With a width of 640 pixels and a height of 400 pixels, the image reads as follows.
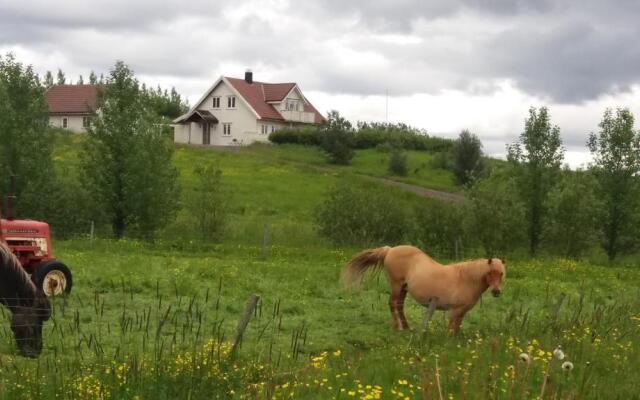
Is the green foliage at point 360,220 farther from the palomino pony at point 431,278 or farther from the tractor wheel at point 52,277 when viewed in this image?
the palomino pony at point 431,278

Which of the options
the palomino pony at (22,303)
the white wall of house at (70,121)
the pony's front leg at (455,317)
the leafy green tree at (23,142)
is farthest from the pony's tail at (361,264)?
the white wall of house at (70,121)

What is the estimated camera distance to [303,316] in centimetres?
1445

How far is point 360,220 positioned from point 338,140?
98.2 feet

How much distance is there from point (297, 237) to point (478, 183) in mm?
7183

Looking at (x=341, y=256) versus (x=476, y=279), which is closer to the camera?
(x=476, y=279)

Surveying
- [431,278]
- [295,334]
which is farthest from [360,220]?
[295,334]

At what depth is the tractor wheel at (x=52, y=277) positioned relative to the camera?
608 inches

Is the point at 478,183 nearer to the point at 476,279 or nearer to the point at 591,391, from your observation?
the point at 476,279

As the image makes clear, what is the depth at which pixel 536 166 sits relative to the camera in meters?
33.3

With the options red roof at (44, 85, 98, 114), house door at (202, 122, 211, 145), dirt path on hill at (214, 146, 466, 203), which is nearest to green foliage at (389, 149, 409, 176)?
dirt path on hill at (214, 146, 466, 203)

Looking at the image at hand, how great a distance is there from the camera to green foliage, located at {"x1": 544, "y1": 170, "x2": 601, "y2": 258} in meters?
31.3

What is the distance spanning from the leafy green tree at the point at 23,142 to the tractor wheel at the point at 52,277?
559 inches

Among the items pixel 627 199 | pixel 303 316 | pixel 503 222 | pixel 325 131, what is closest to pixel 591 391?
pixel 303 316

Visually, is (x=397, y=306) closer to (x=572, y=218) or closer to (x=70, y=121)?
(x=572, y=218)
